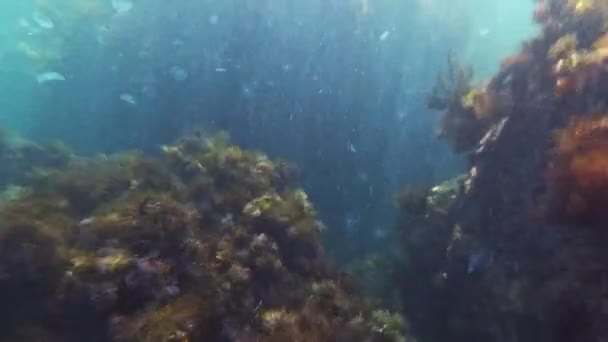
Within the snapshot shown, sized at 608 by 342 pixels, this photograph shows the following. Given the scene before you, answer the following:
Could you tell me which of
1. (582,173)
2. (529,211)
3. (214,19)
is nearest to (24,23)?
(214,19)

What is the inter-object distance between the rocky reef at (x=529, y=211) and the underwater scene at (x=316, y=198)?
0.03 meters

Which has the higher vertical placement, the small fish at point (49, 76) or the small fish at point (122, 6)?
the small fish at point (122, 6)

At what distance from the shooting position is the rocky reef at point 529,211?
4863mm

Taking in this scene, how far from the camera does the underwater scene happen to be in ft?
17.3

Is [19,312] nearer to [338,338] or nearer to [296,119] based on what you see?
[338,338]

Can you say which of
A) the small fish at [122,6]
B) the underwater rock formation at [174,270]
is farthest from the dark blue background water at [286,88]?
the underwater rock formation at [174,270]

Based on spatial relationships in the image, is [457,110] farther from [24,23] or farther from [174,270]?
[24,23]

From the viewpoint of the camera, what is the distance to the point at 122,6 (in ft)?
61.1

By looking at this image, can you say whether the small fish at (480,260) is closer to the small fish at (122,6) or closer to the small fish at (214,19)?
the small fish at (214,19)

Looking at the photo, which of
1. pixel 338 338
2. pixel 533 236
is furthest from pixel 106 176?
pixel 533 236

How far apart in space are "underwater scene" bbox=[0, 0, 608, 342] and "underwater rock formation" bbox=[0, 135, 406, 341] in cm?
3

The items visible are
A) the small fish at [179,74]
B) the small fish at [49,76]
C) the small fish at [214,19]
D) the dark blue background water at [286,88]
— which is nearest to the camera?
the dark blue background water at [286,88]

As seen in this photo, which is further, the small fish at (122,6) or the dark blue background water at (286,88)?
the small fish at (122,6)

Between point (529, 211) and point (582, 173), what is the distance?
1.61m
